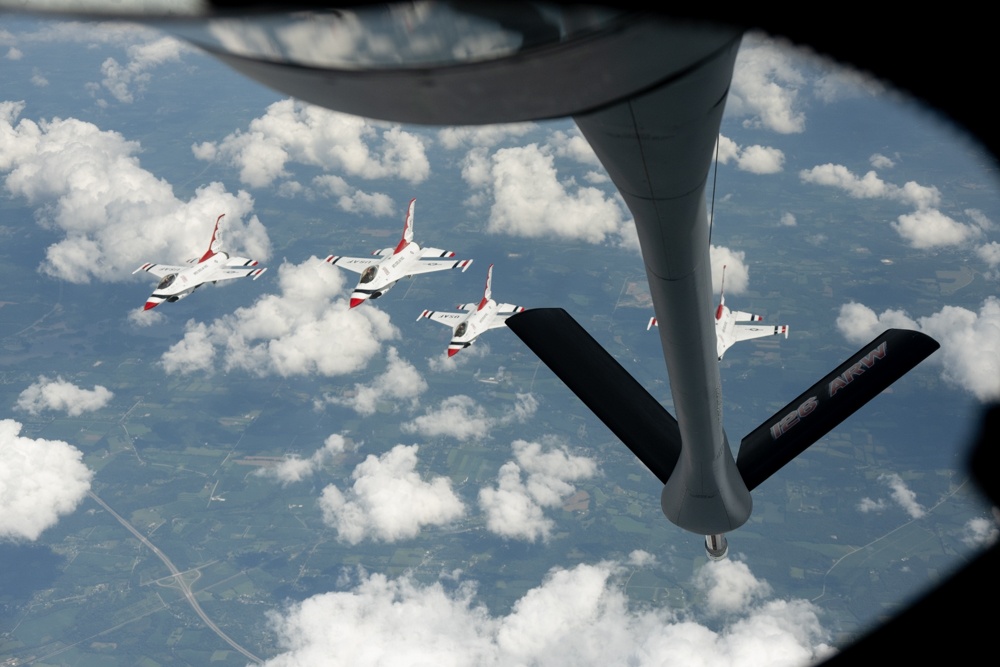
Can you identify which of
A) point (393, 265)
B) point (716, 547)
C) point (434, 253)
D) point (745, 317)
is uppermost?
point (716, 547)

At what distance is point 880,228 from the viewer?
142625mm

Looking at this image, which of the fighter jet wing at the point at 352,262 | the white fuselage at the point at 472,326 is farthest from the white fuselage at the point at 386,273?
the white fuselage at the point at 472,326

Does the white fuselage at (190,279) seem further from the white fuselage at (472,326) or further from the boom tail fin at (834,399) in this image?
the boom tail fin at (834,399)

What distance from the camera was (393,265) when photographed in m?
39.5

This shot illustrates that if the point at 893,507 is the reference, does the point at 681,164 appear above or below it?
above

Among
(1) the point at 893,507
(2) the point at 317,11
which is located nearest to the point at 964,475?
(2) the point at 317,11

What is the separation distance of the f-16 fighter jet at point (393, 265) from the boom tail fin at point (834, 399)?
28.7 m

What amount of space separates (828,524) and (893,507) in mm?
12953

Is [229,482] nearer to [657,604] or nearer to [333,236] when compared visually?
[333,236]

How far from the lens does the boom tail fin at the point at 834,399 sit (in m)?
8.56

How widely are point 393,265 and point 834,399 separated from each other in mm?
32534

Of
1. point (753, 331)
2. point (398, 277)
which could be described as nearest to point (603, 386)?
point (398, 277)

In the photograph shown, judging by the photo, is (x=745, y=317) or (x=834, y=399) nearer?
(x=834, y=399)

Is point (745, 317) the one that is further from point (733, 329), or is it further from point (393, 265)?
point (393, 265)
